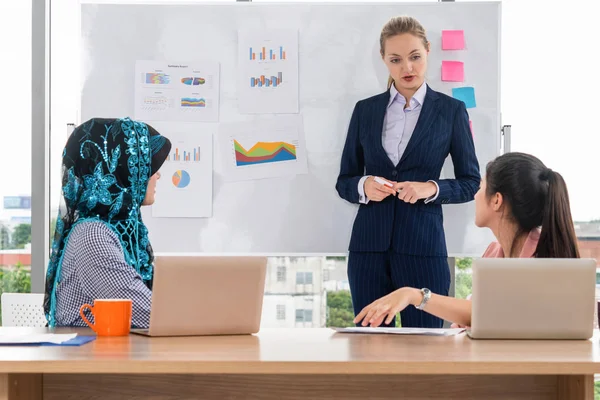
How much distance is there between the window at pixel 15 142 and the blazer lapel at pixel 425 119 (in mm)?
1803

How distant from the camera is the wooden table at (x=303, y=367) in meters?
1.22

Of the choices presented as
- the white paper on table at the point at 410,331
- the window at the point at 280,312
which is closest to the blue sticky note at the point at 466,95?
the window at the point at 280,312

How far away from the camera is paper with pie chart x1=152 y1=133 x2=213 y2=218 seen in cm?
349

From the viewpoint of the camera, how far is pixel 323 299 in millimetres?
3584

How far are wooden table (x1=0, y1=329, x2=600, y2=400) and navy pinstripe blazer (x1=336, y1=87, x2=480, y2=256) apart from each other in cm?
161

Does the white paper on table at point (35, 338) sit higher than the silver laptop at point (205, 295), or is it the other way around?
the silver laptop at point (205, 295)

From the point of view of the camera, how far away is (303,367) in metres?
1.22

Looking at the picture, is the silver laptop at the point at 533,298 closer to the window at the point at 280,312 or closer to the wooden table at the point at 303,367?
the wooden table at the point at 303,367

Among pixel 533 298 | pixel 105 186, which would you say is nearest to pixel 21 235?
pixel 105 186

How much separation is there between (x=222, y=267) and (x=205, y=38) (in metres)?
2.12

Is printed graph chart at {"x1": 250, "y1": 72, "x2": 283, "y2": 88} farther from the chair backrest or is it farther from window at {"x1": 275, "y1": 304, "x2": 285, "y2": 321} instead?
the chair backrest

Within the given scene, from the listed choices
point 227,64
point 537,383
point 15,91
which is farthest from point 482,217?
point 15,91

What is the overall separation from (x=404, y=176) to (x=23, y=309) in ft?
5.28

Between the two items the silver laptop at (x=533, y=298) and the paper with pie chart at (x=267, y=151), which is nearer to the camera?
the silver laptop at (x=533, y=298)
